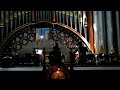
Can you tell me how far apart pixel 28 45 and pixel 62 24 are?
2.16m

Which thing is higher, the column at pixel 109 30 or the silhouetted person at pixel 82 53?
the column at pixel 109 30

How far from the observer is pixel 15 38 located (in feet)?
42.9

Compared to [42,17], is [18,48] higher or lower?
lower

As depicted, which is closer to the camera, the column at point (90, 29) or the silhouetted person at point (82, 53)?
the silhouetted person at point (82, 53)

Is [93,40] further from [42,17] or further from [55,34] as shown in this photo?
[42,17]

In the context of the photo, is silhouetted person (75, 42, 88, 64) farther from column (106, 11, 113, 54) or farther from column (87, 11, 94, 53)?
column (87, 11, 94, 53)
